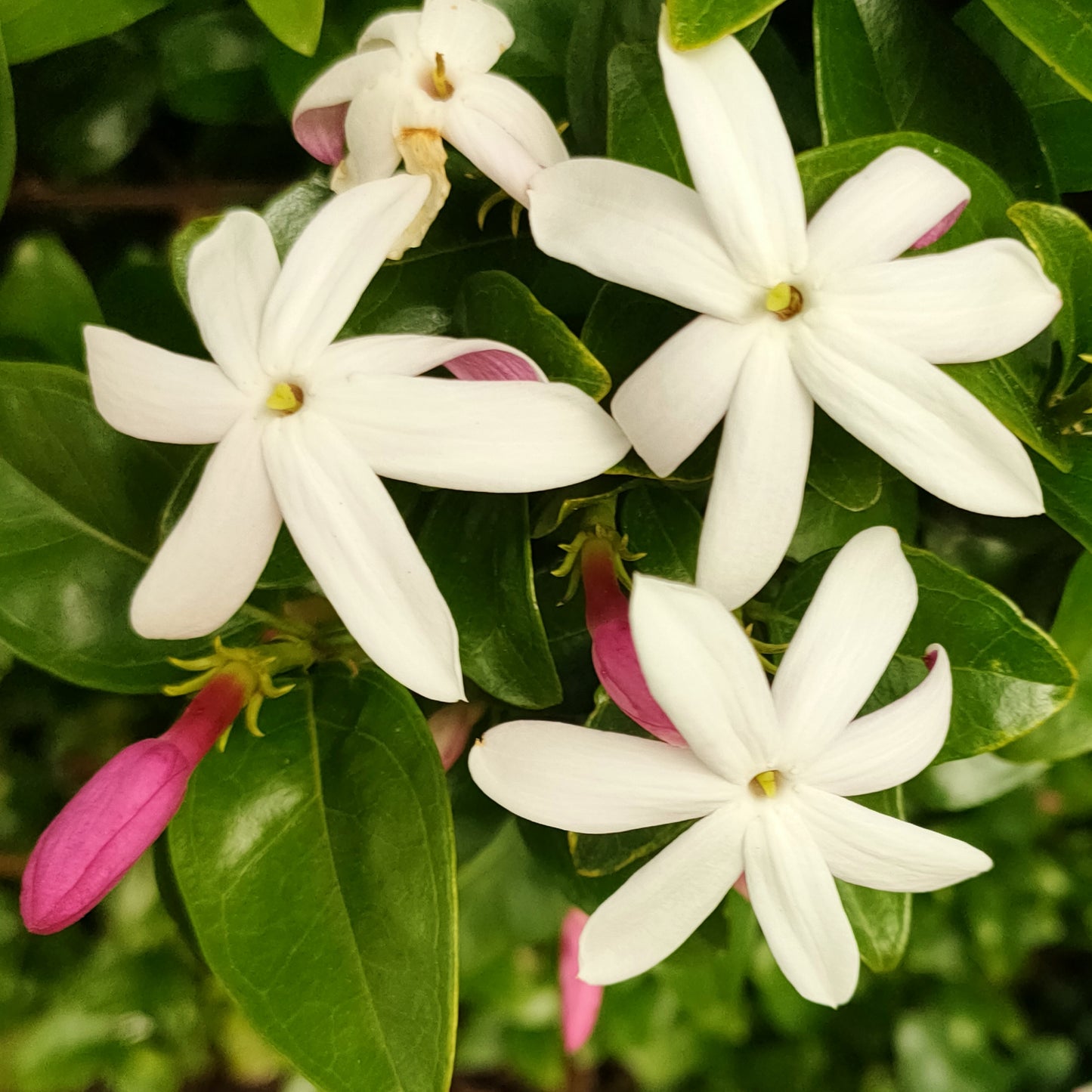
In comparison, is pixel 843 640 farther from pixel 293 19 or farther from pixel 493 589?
pixel 293 19

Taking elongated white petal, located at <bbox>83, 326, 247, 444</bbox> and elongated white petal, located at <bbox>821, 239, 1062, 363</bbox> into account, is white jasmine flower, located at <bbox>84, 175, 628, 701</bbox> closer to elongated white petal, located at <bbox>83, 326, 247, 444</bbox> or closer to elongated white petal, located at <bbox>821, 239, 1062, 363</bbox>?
elongated white petal, located at <bbox>83, 326, 247, 444</bbox>

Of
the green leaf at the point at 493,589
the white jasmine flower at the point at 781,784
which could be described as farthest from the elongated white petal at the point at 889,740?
the green leaf at the point at 493,589

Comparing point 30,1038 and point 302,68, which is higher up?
point 302,68

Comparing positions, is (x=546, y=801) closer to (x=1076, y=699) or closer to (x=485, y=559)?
(x=485, y=559)

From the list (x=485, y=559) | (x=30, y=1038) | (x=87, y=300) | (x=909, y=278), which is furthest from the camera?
(x=30, y=1038)

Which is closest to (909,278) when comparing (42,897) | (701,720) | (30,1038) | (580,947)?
(701,720)

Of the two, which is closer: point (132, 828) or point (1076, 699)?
point (132, 828)
